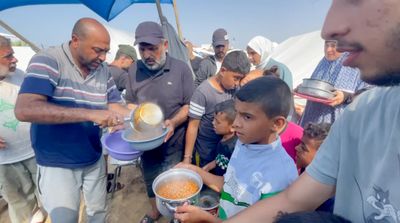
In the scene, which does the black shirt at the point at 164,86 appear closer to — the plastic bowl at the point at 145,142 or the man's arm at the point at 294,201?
the plastic bowl at the point at 145,142

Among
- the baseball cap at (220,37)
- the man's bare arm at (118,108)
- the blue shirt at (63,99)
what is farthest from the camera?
the baseball cap at (220,37)

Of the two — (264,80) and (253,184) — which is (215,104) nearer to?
(264,80)

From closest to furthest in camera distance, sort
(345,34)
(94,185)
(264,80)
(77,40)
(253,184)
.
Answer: (345,34) < (253,184) < (264,80) < (77,40) < (94,185)

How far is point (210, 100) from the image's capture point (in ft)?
8.13

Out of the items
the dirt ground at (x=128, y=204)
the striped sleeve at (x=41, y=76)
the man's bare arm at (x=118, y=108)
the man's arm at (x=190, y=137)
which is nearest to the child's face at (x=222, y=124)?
the man's arm at (x=190, y=137)

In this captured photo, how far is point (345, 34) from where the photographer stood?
1.99 feet

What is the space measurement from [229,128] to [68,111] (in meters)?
1.27

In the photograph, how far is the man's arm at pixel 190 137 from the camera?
259 cm

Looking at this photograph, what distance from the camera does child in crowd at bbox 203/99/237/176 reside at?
2035 mm

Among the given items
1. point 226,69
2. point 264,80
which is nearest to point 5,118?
point 226,69

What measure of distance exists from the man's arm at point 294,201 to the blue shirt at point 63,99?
162 centimetres

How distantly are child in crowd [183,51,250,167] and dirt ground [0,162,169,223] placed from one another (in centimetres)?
130

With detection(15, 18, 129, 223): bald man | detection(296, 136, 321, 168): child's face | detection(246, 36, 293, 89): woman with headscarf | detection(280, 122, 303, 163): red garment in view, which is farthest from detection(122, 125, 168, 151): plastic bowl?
detection(246, 36, 293, 89): woman with headscarf

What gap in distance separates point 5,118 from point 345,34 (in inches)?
120
